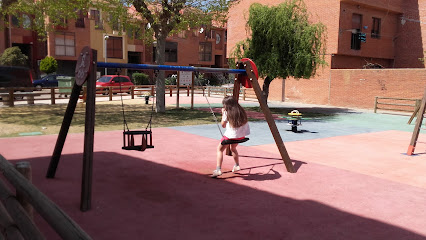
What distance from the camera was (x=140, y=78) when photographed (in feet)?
154

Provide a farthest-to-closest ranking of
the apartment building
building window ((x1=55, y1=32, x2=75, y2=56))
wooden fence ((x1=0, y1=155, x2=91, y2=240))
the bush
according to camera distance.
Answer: the bush → building window ((x1=55, y1=32, x2=75, y2=56)) → the apartment building → wooden fence ((x1=0, y1=155, x2=91, y2=240))

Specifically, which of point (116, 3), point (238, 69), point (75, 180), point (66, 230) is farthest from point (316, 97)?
point (66, 230)

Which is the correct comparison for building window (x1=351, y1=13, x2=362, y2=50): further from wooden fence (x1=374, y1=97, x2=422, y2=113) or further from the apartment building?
the apartment building

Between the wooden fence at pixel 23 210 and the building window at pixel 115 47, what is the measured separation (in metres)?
48.8

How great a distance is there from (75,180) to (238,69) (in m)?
3.73

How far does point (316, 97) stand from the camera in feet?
91.1

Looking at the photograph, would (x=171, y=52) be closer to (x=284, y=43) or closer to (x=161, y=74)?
(x=284, y=43)

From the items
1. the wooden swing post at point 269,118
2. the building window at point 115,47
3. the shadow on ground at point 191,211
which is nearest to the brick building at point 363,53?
the wooden swing post at point 269,118

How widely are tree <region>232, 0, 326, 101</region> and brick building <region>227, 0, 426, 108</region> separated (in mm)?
6643

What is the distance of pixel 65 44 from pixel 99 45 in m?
4.25

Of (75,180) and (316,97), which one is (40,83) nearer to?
(316,97)

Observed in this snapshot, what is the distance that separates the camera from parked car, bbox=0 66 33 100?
2164cm

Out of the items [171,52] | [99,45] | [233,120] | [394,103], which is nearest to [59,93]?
[233,120]

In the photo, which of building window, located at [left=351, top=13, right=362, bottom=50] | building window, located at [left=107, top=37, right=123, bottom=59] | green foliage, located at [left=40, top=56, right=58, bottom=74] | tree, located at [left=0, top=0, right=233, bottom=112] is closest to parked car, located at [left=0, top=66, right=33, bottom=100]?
tree, located at [left=0, top=0, right=233, bottom=112]
